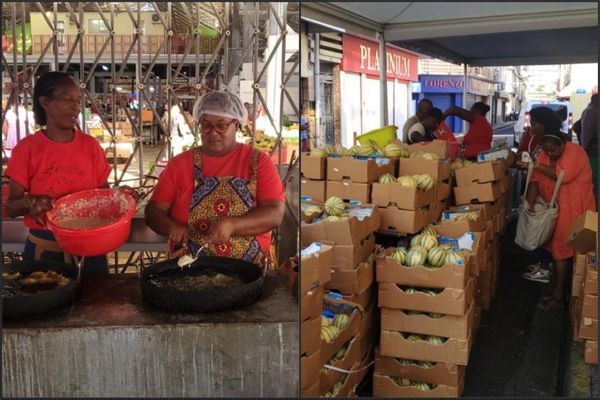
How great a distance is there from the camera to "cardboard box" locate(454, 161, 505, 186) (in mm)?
4754

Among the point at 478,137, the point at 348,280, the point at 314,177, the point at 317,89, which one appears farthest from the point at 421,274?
the point at 317,89

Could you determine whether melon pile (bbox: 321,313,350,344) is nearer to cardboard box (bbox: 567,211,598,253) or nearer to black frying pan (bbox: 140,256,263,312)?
black frying pan (bbox: 140,256,263,312)

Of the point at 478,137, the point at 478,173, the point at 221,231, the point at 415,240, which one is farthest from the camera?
the point at 478,137

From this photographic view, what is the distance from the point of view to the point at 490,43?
8.13 metres

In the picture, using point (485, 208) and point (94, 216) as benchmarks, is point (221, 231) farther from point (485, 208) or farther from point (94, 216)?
point (485, 208)

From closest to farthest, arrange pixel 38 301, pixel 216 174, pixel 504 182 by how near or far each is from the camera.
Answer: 1. pixel 38 301
2. pixel 216 174
3. pixel 504 182

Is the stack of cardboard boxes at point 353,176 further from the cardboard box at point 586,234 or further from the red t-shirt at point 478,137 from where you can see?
the red t-shirt at point 478,137

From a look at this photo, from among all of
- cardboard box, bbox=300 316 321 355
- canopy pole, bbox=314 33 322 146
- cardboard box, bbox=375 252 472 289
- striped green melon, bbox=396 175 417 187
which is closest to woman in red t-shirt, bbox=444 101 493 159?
striped green melon, bbox=396 175 417 187

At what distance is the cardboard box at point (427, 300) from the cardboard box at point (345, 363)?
280 millimetres

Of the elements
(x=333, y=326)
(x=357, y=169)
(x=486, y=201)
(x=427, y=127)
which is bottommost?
(x=333, y=326)

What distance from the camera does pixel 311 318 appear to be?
2.57 meters

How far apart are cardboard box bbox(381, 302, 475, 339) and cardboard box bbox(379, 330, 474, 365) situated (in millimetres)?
36

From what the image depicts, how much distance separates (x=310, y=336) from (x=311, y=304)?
0.45ft

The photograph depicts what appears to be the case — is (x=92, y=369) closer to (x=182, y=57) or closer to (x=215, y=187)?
(x=215, y=187)
